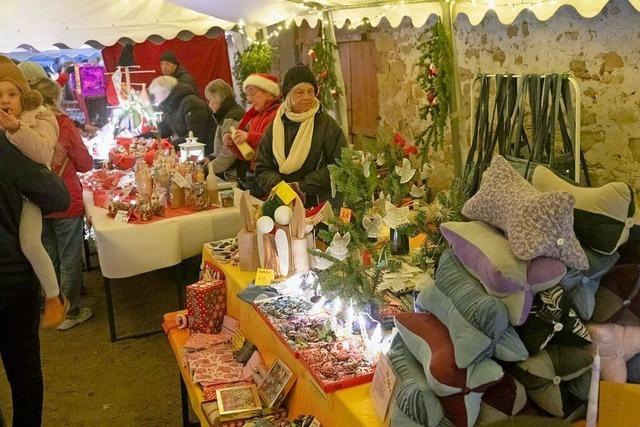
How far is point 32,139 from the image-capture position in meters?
2.33

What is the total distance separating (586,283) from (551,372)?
22 centimetres

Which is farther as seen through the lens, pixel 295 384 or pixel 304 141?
pixel 304 141

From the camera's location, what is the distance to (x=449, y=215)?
2.03 m

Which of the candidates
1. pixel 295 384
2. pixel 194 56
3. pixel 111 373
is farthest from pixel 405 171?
pixel 194 56

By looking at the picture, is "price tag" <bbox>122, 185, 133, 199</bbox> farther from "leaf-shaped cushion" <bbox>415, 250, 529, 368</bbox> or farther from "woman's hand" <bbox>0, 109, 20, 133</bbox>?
"leaf-shaped cushion" <bbox>415, 250, 529, 368</bbox>

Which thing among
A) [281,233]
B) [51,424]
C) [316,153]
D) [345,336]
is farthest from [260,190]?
[345,336]

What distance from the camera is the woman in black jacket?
3.45 m

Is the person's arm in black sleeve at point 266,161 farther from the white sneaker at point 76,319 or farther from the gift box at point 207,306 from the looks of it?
the white sneaker at point 76,319

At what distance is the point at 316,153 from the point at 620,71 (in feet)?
5.07

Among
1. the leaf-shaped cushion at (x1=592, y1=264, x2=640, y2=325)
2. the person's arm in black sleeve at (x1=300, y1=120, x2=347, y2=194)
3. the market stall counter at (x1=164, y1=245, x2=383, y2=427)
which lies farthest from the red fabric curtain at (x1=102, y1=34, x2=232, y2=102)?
the leaf-shaped cushion at (x1=592, y1=264, x2=640, y2=325)

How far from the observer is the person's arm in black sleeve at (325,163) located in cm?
339

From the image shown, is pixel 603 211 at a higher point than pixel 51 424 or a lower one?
higher

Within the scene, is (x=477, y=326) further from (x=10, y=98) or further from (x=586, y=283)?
(x=10, y=98)

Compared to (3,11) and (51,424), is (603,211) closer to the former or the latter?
(51,424)
